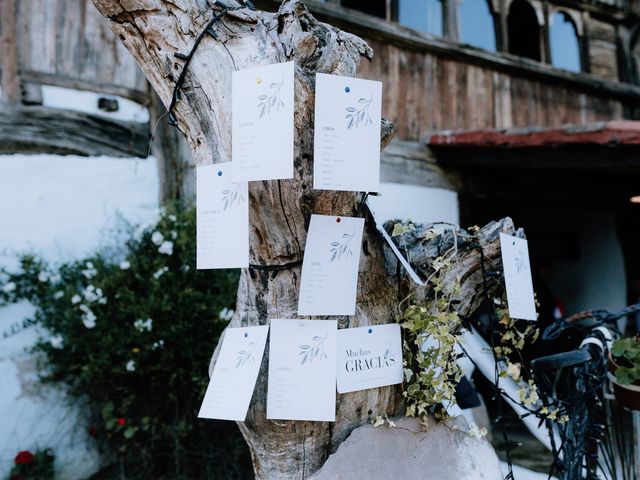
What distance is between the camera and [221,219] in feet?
4.30

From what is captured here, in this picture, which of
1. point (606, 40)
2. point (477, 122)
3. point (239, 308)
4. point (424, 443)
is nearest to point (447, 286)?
point (424, 443)

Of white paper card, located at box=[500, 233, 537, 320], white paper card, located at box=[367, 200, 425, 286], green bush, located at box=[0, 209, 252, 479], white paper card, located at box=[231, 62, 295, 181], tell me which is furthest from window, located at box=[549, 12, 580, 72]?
white paper card, located at box=[231, 62, 295, 181]

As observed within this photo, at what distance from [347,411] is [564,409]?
80cm

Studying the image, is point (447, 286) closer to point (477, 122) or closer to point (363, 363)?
point (363, 363)

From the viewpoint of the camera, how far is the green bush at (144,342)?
323 centimetres

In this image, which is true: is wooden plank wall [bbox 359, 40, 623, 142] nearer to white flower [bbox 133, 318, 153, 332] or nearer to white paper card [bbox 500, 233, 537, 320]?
white flower [bbox 133, 318, 153, 332]

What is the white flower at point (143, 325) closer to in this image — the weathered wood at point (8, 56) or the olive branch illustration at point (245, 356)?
the weathered wood at point (8, 56)

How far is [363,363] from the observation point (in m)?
1.41

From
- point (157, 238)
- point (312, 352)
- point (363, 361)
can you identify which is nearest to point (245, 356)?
point (312, 352)

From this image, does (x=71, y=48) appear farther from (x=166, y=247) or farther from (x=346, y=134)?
(x=346, y=134)

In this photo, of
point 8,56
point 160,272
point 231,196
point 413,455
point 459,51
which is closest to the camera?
point 231,196

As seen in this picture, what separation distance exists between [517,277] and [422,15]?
4135 mm

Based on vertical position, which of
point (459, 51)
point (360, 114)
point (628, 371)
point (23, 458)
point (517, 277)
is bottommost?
point (23, 458)

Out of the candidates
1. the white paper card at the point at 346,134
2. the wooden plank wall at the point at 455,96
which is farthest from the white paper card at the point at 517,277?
the wooden plank wall at the point at 455,96
